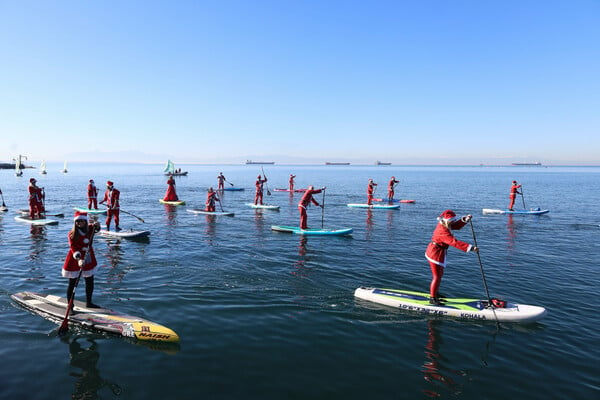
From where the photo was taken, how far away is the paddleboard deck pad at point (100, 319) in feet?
25.9

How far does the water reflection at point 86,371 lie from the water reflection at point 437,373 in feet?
19.3

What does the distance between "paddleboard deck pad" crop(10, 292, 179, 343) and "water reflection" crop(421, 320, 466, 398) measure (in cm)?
554

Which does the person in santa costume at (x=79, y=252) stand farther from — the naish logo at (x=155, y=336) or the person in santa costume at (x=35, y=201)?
the person in santa costume at (x=35, y=201)

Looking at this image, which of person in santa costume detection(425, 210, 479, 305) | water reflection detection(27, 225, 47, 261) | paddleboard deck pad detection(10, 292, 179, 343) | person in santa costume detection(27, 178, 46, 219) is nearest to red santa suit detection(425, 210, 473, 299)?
person in santa costume detection(425, 210, 479, 305)

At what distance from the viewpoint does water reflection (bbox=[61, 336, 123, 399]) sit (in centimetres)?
622

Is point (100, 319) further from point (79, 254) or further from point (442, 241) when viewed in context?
point (442, 241)

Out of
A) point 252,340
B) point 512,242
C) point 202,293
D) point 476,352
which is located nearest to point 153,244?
point 202,293

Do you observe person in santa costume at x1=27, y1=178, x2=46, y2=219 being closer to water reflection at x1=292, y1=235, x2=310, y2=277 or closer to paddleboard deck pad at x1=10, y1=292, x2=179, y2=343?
paddleboard deck pad at x1=10, y1=292, x2=179, y2=343

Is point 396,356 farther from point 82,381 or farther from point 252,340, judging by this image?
point 82,381

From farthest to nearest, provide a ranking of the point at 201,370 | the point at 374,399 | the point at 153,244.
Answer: the point at 153,244
the point at 201,370
the point at 374,399

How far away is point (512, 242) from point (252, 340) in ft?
59.0

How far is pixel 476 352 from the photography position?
25.8ft

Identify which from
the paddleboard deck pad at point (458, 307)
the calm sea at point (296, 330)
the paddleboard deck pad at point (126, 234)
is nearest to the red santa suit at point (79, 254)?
the calm sea at point (296, 330)

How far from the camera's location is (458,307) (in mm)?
9672
